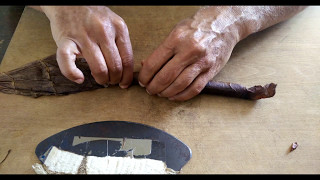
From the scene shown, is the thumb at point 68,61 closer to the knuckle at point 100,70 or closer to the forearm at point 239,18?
the knuckle at point 100,70

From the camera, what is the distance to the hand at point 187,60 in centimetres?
127

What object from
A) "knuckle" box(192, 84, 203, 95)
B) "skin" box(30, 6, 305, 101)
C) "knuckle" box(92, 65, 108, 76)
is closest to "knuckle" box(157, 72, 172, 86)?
"skin" box(30, 6, 305, 101)

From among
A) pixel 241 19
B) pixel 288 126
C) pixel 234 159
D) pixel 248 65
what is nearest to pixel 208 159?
pixel 234 159

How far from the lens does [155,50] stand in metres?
1.29

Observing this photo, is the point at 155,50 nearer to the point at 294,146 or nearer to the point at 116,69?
the point at 116,69

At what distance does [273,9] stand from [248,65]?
31cm

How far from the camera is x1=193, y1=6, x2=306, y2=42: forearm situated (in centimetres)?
140

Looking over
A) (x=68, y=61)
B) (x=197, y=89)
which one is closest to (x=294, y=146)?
(x=197, y=89)

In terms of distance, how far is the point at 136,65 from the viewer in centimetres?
146

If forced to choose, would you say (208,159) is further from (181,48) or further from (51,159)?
(51,159)

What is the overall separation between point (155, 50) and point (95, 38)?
249 millimetres

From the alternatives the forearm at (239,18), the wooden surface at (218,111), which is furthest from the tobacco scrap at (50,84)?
the forearm at (239,18)

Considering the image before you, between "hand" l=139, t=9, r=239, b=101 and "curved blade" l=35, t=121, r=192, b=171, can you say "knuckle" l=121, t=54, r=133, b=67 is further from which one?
"curved blade" l=35, t=121, r=192, b=171

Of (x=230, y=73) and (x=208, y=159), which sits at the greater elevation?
(x=230, y=73)
